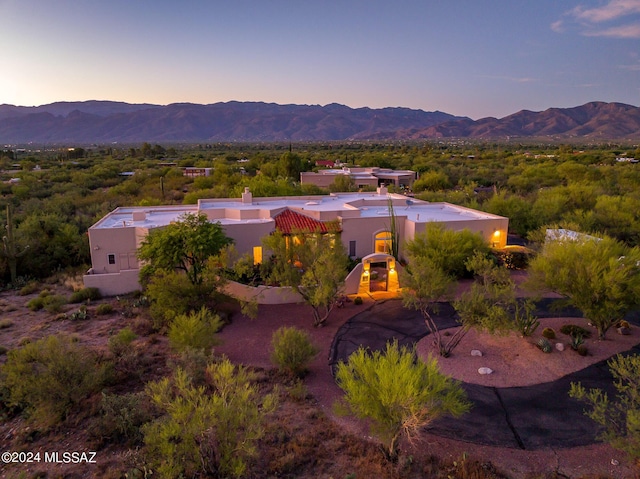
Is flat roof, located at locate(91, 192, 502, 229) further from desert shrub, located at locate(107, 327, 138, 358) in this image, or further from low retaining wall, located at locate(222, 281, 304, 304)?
desert shrub, located at locate(107, 327, 138, 358)

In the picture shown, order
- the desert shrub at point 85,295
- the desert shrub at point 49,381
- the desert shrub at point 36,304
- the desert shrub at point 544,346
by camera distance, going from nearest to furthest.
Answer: the desert shrub at point 49,381 < the desert shrub at point 544,346 < the desert shrub at point 36,304 < the desert shrub at point 85,295

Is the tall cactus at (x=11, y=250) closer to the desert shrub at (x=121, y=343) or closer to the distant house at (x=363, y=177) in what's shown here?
the desert shrub at (x=121, y=343)

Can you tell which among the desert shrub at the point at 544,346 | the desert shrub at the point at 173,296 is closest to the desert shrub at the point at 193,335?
the desert shrub at the point at 173,296

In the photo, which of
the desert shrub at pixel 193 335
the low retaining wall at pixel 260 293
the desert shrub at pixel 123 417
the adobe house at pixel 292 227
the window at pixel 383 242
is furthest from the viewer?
the window at pixel 383 242

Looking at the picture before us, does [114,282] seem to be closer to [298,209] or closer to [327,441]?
[298,209]

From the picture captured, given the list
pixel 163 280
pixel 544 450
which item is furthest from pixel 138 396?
pixel 544 450

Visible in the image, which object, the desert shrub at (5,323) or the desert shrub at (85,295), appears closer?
the desert shrub at (5,323)

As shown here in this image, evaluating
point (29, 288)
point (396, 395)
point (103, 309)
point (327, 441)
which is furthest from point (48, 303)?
point (396, 395)
